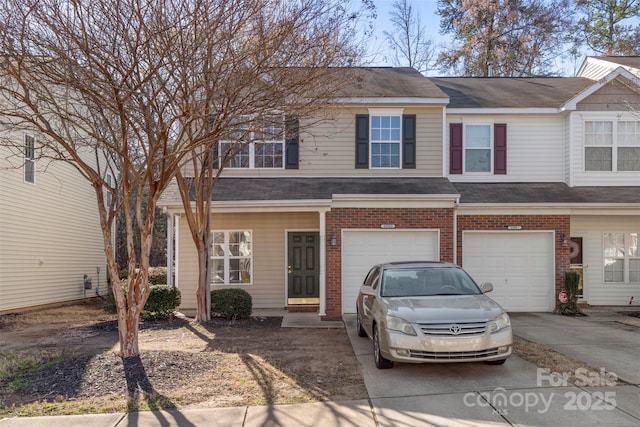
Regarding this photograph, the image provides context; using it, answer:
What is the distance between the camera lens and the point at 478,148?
44.0ft

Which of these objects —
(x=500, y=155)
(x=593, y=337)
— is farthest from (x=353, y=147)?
(x=593, y=337)

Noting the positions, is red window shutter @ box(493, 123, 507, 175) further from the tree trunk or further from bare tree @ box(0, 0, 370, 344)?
the tree trunk

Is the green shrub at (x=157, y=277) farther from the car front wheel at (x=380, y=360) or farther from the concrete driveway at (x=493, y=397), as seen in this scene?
the car front wheel at (x=380, y=360)

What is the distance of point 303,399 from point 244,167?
858cm

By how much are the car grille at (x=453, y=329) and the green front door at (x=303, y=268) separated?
23.3 ft

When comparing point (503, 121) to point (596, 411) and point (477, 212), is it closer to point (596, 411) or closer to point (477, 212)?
point (477, 212)

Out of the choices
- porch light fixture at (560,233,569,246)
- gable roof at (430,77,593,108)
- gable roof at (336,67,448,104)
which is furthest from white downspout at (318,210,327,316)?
porch light fixture at (560,233,569,246)

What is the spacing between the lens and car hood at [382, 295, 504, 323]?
5898 mm

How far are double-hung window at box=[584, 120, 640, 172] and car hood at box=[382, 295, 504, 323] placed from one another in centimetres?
896

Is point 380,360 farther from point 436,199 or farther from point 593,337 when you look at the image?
point 436,199

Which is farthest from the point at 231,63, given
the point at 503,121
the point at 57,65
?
the point at 503,121

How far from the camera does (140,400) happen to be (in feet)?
17.4

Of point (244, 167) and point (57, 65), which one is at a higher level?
point (57, 65)

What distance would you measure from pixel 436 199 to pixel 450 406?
6730 millimetres
